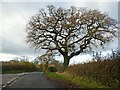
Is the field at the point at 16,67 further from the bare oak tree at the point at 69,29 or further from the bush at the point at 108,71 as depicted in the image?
the bush at the point at 108,71

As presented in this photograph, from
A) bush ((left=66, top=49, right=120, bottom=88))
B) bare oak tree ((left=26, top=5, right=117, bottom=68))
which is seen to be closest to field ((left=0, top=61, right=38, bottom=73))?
bare oak tree ((left=26, top=5, right=117, bottom=68))

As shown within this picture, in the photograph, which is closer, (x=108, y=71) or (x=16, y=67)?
(x=108, y=71)

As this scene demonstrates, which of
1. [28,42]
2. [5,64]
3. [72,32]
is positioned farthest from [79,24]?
[5,64]

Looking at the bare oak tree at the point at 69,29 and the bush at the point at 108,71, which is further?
the bare oak tree at the point at 69,29

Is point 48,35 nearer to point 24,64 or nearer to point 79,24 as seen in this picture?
point 79,24

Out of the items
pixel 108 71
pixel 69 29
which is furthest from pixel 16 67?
pixel 108 71

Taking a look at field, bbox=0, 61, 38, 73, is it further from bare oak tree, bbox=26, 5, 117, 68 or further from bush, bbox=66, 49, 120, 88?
bush, bbox=66, 49, 120, 88

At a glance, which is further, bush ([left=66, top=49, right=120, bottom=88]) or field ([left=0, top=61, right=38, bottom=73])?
field ([left=0, top=61, right=38, bottom=73])

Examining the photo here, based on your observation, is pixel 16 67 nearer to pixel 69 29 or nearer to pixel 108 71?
pixel 69 29

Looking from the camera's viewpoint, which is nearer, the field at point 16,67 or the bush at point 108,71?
the bush at point 108,71

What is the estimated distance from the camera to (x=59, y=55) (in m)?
57.6

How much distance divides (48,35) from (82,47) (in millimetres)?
6526

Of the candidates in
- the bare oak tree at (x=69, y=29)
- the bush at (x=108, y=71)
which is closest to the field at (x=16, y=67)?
the bare oak tree at (x=69, y=29)

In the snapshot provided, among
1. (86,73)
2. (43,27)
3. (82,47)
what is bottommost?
(86,73)
